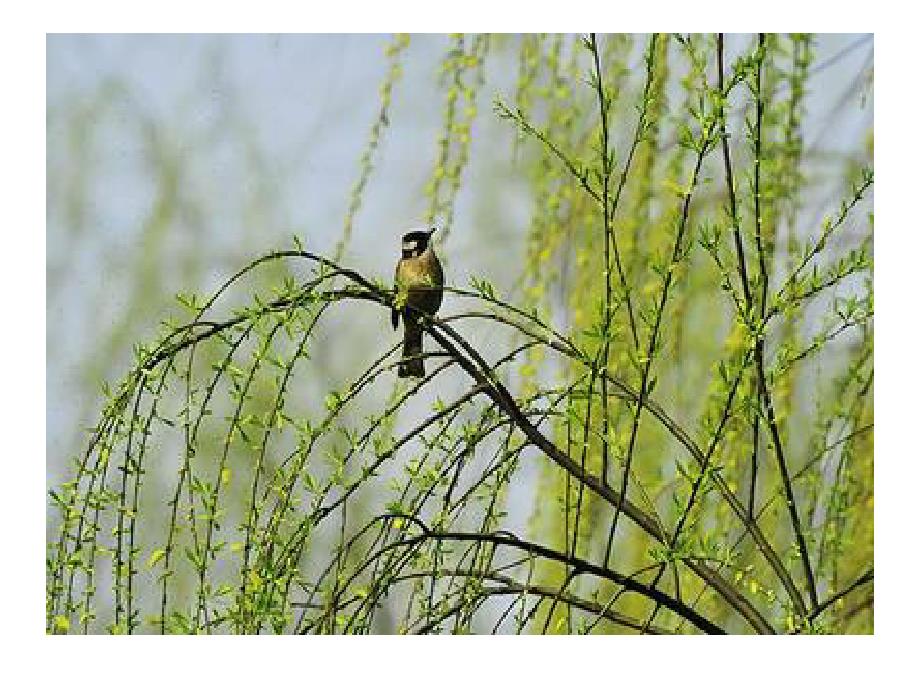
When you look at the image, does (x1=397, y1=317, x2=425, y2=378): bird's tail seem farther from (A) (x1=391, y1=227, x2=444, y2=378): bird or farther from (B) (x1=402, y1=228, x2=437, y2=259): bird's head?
(B) (x1=402, y1=228, x2=437, y2=259): bird's head

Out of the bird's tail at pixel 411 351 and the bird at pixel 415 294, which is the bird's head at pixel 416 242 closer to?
the bird at pixel 415 294

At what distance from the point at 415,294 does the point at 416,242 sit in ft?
0.33

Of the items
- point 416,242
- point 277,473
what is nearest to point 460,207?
point 416,242

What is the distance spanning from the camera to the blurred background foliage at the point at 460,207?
200cm

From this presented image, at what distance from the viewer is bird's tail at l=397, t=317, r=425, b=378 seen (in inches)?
75.9

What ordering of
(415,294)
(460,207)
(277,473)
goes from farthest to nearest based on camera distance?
1. (460,207)
2. (415,294)
3. (277,473)

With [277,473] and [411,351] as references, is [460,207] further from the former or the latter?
[277,473]

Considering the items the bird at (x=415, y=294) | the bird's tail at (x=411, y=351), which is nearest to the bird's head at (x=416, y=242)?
the bird at (x=415, y=294)

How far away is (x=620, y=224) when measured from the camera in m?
2.12

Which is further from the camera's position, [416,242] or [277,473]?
[416,242]

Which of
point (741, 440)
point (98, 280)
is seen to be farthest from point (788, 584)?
point (98, 280)

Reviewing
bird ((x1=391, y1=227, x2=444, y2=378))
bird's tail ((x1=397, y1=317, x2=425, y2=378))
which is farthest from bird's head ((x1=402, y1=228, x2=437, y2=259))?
bird's tail ((x1=397, y1=317, x2=425, y2=378))

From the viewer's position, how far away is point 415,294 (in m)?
1.93
